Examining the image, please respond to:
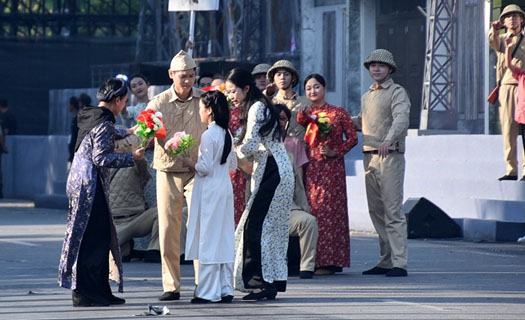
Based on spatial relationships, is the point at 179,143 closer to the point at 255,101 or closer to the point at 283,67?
the point at 255,101

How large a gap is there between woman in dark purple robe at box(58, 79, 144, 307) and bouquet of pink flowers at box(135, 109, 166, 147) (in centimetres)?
13

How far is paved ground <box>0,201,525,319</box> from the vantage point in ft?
32.4

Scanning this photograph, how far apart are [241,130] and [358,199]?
7.26m

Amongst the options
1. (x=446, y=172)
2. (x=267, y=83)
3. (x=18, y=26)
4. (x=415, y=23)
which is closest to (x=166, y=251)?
(x=267, y=83)

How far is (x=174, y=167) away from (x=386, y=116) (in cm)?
283

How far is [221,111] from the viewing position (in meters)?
10.5

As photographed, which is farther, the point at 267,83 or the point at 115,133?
the point at 267,83

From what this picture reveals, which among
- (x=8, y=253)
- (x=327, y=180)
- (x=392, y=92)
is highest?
(x=392, y=92)

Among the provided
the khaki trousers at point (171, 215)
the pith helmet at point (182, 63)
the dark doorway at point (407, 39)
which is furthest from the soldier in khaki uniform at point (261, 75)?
the dark doorway at point (407, 39)

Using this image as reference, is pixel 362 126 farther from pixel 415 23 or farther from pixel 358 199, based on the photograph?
pixel 415 23

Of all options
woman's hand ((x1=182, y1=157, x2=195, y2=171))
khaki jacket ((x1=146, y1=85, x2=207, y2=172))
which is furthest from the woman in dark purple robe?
khaki jacket ((x1=146, y1=85, x2=207, y2=172))

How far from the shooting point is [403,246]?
12.6 metres

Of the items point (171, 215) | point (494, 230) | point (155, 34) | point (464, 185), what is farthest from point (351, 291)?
point (155, 34)

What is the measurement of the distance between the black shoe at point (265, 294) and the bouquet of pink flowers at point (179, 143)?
1271 mm
